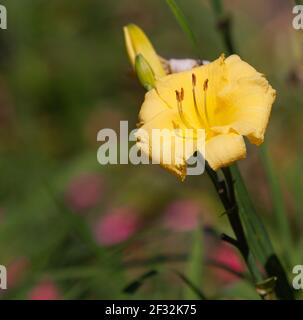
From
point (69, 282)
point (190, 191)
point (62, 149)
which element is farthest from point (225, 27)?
point (62, 149)

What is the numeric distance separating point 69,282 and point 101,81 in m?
0.79

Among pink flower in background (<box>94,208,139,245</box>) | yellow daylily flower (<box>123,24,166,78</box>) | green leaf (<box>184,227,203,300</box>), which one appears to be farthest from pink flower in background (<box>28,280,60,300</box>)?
yellow daylily flower (<box>123,24,166,78</box>)

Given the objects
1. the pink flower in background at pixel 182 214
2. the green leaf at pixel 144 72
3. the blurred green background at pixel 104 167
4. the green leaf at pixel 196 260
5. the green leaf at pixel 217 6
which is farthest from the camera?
the pink flower in background at pixel 182 214

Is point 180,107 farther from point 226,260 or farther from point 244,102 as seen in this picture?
point 226,260

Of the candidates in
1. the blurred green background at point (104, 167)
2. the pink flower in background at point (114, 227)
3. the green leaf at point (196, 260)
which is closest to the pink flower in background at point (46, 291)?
the blurred green background at point (104, 167)

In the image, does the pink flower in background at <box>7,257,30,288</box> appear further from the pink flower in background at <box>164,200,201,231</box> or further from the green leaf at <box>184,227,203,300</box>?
the green leaf at <box>184,227,203,300</box>

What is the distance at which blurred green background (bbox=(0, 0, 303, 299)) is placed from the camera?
1.25m

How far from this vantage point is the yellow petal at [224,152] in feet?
2.42

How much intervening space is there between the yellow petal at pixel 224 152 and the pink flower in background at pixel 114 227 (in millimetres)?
1006

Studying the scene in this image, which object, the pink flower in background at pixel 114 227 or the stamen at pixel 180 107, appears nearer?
the stamen at pixel 180 107

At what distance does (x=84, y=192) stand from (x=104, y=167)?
8 cm

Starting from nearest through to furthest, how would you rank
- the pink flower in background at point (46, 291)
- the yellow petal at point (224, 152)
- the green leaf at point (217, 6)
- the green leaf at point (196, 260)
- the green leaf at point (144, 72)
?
the yellow petal at point (224, 152), the green leaf at point (144, 72), the green leaf at point (217, 6), the green leaf at point (196, 260), the pink flower in background at point (46, 291)

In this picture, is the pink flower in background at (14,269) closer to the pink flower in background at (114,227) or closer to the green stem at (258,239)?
the pink flower in background at (114,227)

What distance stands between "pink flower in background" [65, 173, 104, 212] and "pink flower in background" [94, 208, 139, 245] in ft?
0.26
